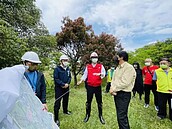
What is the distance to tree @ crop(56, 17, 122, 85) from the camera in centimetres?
1694

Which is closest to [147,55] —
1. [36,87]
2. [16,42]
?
[16,42]

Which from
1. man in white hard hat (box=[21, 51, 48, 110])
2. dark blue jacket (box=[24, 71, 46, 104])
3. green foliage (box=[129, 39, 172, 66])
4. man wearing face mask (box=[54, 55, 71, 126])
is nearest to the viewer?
man in white hard hat (box=[21, 51, 48, 110])

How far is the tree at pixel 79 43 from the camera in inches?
667

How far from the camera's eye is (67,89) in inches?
201

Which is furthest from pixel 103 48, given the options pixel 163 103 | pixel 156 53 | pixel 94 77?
pixel 94 77

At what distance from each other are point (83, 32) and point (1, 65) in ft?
33.4

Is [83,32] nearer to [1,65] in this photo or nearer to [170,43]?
[170,43]

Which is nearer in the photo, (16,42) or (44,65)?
(16,42)

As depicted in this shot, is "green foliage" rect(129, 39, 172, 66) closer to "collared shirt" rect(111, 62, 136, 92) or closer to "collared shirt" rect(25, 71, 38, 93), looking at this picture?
"collared shirt" rect(111, 62, 136, 92)

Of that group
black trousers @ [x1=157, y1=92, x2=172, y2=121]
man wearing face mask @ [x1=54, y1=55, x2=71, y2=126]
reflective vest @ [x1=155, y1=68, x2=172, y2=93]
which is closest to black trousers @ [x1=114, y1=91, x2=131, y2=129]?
man wearing face mask @ [x1=54, y1=55, x2=71, y2=126]

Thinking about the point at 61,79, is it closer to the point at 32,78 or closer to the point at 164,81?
the point at 32,78

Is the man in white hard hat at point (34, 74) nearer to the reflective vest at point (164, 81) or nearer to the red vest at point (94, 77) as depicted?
the red vest at point (94, 77)

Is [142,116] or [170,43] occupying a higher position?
[170,43]

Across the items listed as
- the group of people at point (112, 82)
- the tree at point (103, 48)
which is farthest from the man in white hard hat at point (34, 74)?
the tree at point (103, 48)
